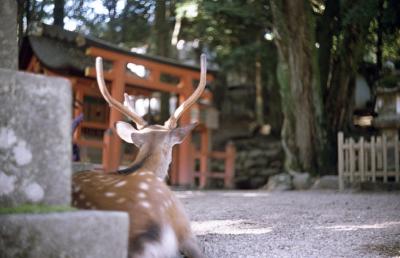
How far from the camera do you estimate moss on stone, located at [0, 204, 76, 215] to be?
1.98m

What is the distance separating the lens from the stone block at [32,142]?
2055 mm

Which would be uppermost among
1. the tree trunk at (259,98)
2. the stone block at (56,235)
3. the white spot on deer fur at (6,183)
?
the tree trunk at (259,98)

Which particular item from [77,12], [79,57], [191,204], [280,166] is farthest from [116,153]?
[280,166]

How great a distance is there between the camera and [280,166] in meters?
14.6

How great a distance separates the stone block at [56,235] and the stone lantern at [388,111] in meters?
9.06

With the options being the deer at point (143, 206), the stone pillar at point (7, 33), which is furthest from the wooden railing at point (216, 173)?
the deer at point (143, 206)

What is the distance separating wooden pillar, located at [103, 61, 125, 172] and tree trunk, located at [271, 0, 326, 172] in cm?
297

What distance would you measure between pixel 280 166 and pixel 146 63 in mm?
5930

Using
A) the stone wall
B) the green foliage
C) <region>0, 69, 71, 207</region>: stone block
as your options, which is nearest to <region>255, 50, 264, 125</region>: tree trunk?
the green foliage

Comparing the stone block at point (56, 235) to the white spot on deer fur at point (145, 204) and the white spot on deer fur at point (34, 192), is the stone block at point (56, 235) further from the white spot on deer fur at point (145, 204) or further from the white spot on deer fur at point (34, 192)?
the white spot on deer fur at point (145, 204)

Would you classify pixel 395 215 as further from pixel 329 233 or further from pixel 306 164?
pixel 306 164

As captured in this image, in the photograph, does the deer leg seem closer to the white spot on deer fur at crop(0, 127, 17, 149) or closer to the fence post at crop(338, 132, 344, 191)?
the white spot on deer fur at crop(0, 127, 17, 149)

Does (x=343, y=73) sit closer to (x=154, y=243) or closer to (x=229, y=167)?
(x=229, y=167)

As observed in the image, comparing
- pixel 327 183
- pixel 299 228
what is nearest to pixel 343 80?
pixel 327 183
